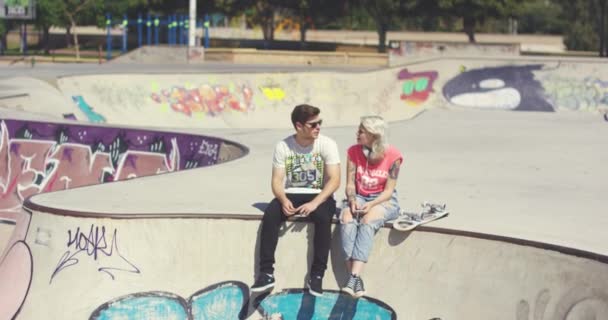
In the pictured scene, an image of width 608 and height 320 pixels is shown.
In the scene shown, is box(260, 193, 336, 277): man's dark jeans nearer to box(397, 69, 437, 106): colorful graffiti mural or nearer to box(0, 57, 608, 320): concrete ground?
box(0, 57, 608, 320): concrete ground

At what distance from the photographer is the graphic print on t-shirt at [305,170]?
8.11 metres

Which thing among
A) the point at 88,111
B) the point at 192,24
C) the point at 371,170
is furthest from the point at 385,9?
the point at 371,170

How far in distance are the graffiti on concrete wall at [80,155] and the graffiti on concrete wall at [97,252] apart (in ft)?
21.6

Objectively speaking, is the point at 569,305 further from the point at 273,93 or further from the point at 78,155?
the point at 273,93

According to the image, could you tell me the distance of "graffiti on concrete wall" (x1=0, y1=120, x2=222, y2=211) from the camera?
15.2 metres

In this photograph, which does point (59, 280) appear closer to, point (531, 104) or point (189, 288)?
point (189, 288)

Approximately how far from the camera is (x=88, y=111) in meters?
21.9

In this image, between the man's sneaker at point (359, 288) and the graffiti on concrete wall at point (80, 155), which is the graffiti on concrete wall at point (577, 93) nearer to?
the graffiti on concrete wall at point (80, 155)

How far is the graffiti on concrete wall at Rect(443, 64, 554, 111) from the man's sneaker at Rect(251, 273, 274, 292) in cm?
1753

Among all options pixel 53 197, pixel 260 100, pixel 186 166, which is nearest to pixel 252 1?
pixel 260 100

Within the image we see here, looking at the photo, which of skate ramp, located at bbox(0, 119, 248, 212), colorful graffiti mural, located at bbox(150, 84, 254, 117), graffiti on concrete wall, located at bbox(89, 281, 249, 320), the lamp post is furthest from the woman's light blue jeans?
the lamp post

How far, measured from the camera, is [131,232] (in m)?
8.24

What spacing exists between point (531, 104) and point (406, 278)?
1744cm

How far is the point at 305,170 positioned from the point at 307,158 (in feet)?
0.35
